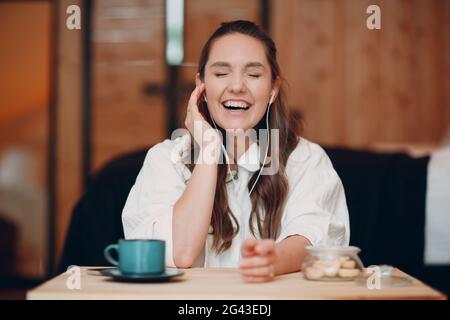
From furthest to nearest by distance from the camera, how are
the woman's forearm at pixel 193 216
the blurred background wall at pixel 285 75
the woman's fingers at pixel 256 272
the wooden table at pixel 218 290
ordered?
1. the blurred background wall at pixel 285 75
2. the woman's forearm at pixel 193 216
3. the woman's fingers at pixel 256 272
4. the wooden table at pixel 218 290

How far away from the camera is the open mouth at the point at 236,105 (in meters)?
Answer: 1.62

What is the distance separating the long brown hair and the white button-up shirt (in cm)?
2

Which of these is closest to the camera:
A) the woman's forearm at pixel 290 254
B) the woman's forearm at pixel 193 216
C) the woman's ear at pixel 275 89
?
the woman's forearm at pixel 290 254

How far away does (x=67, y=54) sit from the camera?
413cm

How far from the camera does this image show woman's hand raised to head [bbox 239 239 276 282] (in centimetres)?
110

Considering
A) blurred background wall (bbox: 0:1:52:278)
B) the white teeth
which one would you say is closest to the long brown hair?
the white teeth

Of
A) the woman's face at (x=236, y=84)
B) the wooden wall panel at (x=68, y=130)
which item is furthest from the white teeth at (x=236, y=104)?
the wooden wall panel at (x=68, y=130)

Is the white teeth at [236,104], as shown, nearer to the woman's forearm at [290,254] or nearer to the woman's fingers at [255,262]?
the woman's forearm at [290,254]

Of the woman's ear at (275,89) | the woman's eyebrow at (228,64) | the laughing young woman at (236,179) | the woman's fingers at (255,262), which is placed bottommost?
the woman's fingers at (255,262)

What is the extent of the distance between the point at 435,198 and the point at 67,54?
252cm

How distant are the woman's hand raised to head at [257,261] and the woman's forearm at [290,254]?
0.26 ft

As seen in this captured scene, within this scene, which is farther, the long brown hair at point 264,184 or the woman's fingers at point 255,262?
Answer: the long brown hair at point 264,184

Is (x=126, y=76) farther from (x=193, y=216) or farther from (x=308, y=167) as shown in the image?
(x=193, y=216)

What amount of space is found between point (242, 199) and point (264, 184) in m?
0.07
